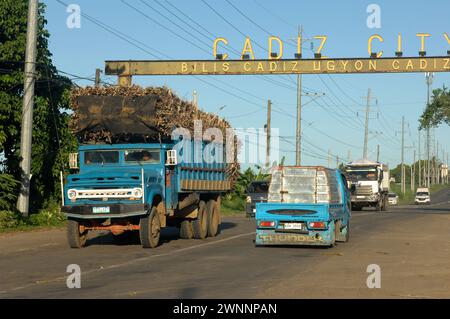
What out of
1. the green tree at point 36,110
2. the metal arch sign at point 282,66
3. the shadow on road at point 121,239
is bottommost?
the shadow on road at point 121,239

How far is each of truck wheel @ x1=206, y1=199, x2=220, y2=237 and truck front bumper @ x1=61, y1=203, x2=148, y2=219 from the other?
5666 millimetres

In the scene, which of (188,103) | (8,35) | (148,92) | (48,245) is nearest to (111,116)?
(148,92)

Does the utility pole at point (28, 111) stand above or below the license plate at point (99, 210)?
above

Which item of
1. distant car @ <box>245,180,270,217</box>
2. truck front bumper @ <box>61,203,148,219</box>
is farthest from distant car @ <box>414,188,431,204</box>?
truck front bumper @ <box>61,203,148,219</box>

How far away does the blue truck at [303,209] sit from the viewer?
19.3 m

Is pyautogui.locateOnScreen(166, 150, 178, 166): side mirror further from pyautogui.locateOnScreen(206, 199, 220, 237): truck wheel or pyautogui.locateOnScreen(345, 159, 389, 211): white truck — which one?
pyautogui.locateOnScreen(345, 159, 389, 211): white truck

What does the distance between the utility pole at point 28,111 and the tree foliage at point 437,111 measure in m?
43.2

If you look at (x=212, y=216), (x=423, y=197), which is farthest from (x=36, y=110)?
(x=423, y=197)

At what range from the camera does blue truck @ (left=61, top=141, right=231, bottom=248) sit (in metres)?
18.5

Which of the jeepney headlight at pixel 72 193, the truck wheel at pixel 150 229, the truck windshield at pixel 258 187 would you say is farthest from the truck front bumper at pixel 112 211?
the truck windshield at pixel 258 187

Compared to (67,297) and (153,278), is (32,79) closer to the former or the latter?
(153,278)

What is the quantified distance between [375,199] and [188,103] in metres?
34.0

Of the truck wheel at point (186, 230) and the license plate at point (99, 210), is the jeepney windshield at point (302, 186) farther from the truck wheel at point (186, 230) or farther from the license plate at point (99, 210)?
the license plate at point (99, 210)

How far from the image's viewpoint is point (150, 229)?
62.6 feet
